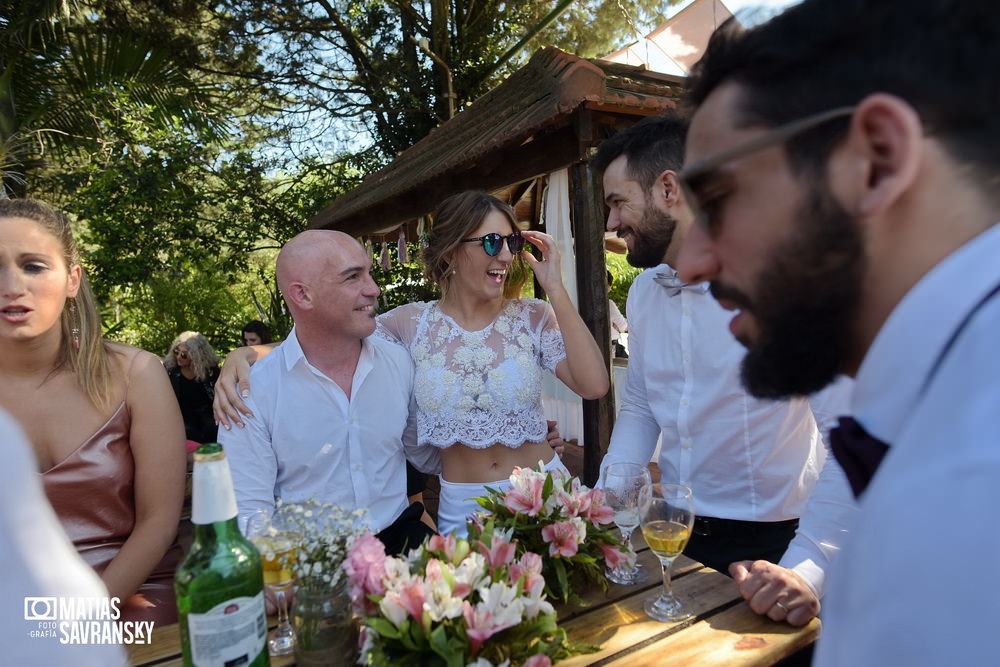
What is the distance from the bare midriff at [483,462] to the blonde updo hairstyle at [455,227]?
841 mm

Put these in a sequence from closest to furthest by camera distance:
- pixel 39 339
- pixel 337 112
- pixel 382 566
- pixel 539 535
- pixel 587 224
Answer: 1. pixel 382 566
2. pixel 539 535
3. pixel 39 339
4. pixel 587 224
5. pixel 337 112

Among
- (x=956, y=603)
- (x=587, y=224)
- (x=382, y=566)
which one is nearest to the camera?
(x=956, y=603)

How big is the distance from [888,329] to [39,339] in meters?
2.52

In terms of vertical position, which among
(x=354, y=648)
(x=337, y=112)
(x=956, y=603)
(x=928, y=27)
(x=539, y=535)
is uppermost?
(x=337, y=112)

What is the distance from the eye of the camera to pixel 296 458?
2.36m

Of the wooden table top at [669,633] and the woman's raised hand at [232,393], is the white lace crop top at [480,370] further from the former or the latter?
the wooden table top at [669,633]

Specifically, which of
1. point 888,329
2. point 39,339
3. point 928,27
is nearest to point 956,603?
point 888,329

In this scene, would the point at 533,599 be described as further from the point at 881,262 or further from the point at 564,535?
the point at 881,262

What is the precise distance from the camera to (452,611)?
1.06 meters

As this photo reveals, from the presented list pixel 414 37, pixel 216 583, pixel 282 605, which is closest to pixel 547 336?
pixel 282 605

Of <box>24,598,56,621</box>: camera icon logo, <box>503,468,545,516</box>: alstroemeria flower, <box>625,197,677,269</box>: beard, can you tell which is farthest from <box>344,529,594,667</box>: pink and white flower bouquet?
<box>625,197,677,269</box>: beard

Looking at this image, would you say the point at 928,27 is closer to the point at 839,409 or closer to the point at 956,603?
the point at 956,603

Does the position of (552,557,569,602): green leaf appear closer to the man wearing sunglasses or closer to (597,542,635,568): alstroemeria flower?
(597,542,635,568): alstroemeria flower

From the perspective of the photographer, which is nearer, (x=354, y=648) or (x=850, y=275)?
(x=850, y=275)
